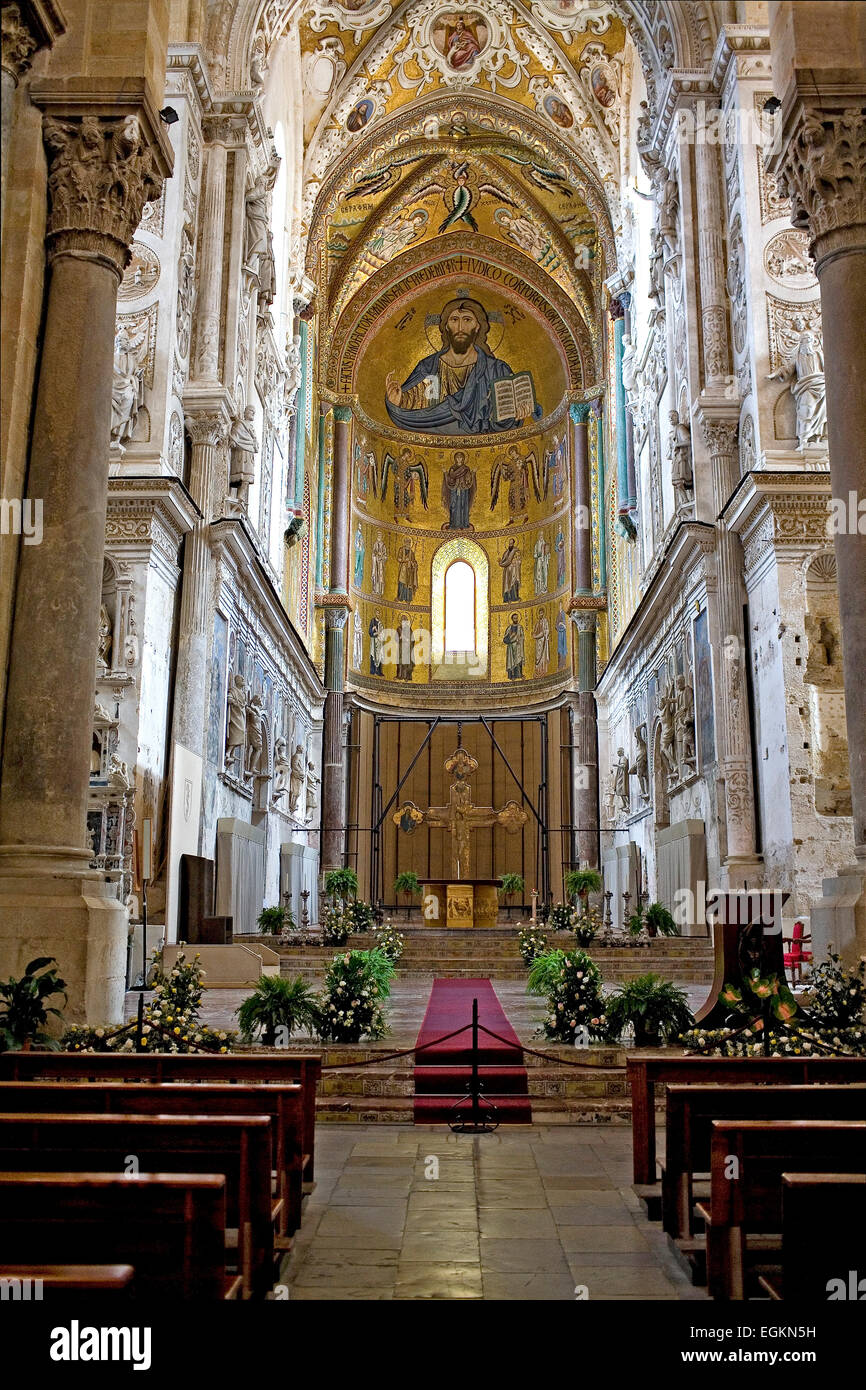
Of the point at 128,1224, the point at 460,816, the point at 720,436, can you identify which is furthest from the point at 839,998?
the point at 460,816

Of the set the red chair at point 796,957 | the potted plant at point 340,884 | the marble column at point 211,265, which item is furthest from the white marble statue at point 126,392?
the potted plant at point 340,884

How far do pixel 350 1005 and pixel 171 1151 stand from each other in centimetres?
642

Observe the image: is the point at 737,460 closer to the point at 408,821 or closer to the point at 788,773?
the point at 788,773

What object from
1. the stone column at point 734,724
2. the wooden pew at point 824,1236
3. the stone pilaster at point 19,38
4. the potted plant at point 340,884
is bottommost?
the wooden pew at point 824,1236

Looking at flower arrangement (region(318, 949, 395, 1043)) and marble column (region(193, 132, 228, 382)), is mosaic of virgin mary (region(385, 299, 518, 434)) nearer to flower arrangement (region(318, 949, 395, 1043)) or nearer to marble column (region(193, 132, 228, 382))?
marble column (region(193, 132, 228, 382))

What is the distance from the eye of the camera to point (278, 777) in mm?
30562

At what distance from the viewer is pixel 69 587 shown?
9.24 metres

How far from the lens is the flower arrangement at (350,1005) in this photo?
10.5 meters

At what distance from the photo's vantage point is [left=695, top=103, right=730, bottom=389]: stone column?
21.3m

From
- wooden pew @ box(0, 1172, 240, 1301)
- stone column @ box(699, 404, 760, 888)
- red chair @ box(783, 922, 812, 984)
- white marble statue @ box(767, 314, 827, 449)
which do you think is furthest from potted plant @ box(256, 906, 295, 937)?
wooden pew @ box(0, 1172, 240, 1301)

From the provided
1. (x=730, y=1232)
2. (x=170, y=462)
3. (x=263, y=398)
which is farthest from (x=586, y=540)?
(x=730, y=1232)

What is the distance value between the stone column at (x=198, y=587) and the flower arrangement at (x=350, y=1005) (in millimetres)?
9951

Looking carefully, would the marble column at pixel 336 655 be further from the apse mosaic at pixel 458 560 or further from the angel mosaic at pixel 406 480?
the angel mosaic at pixel 406 480
